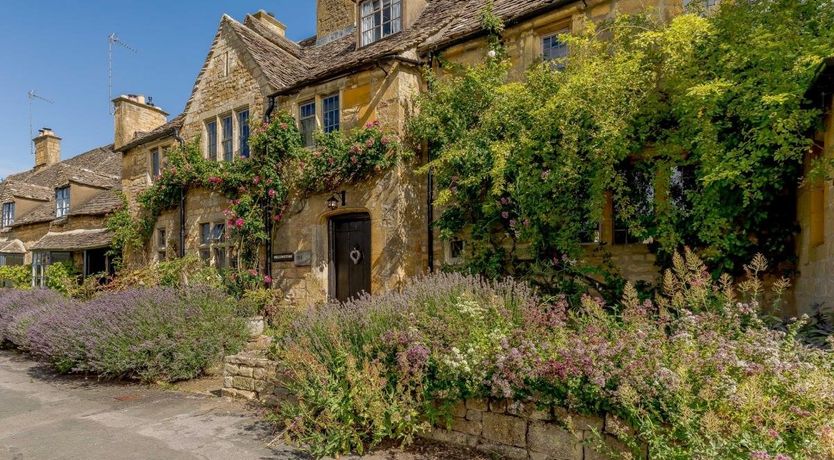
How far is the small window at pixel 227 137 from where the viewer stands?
13469mm

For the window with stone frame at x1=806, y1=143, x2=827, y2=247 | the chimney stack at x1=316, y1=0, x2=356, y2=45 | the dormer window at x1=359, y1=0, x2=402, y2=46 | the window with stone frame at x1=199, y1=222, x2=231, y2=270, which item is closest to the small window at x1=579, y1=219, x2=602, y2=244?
the window with stone frame at x1=806, y1=143, x2=827, y2=247

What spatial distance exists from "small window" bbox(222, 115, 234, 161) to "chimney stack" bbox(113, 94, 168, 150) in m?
6.10

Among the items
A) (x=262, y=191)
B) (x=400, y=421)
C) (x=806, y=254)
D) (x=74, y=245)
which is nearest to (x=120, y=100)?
(x=74, y=245)

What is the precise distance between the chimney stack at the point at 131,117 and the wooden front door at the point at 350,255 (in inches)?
437

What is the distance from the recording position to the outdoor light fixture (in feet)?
34.8

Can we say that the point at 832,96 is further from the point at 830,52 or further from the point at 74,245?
the point at 74,245

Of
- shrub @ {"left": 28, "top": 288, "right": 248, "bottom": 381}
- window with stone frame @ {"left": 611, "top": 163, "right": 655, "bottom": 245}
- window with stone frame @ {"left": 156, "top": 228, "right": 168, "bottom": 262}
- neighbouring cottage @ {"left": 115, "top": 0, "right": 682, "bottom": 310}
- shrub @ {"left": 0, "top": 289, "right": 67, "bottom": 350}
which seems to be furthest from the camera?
window with stone frame @ {"left": 156, "top": 228, "right": 168, "bottom": 262}

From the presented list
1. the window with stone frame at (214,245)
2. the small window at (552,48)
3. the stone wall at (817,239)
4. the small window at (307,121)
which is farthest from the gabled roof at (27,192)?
the stone wall at (817,239)

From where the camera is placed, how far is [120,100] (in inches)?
696

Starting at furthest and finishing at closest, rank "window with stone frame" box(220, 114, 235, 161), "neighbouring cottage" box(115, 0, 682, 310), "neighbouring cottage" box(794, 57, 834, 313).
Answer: "window with stone frame" box(220, 114, 235, 161), "neighbouring cottage" box(115, 0, 682, 310), "neighbouring cottage" box(794, 57, 834, 313)

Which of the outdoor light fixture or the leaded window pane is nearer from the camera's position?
the outdoor light fixture

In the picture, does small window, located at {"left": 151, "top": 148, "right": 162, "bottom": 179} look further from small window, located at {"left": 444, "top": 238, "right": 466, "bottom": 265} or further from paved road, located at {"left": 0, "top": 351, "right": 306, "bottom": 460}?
small window, located at {"left": 444, "top": 238, "right": 466, "bottom": 265}

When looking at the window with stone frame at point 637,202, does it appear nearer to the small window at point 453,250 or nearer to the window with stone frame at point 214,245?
the small window at point 453,250

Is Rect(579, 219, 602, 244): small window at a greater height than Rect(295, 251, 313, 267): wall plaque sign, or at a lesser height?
greater
